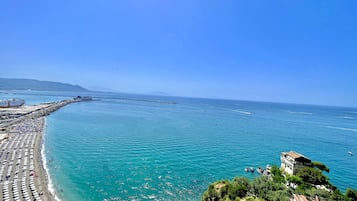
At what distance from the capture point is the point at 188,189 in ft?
88.4

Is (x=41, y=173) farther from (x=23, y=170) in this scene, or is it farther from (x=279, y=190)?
(x=279, y=190)

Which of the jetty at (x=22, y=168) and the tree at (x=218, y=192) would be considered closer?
the tree at (x=218, y=192)

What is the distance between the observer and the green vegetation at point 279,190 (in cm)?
2071

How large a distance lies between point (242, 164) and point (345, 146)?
130 ft

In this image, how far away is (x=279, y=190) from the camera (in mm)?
22016

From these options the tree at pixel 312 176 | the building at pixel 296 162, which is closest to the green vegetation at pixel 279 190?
the tree at pixel 312 176

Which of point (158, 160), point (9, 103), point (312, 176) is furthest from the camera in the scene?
point (9, 103)

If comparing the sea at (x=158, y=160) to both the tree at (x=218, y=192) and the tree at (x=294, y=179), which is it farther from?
the tree at (x=294, y=179)

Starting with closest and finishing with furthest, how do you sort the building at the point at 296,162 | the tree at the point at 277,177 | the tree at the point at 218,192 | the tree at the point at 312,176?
the tree at the point at 218,192
the tree at the point at 312,176
the tree at the point at 277,177
the building at the point at 296,162

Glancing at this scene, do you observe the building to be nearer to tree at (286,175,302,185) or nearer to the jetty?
→ tree at (286,175,302,185)

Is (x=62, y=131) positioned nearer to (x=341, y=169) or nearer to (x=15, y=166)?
(x=15, y=166)

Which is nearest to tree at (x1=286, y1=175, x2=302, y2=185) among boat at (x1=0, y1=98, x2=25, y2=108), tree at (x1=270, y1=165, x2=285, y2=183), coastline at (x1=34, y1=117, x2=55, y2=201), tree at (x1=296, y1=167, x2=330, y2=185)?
tree at (x1=270, y1=165, x2=285, y2=183)

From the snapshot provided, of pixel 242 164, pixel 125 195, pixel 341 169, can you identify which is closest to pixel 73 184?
pixel 125 195

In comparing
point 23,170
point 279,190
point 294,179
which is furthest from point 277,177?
point 23,170
